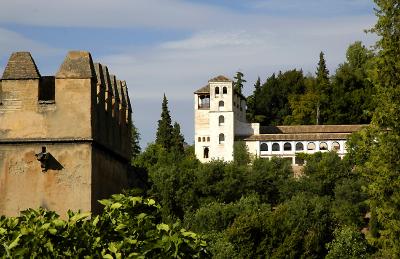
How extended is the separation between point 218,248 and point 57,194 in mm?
51190

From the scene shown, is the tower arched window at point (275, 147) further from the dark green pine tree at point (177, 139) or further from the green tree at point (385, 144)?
the green tree at point (385, 144)

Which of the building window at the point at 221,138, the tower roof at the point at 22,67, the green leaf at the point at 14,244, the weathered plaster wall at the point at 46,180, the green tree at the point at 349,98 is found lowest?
the green leaf at the point at 14,244

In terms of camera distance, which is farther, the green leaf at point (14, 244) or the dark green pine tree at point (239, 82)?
the dark green pine tree at point (239, 82)

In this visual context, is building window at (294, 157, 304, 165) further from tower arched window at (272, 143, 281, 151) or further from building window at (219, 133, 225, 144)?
building window at (219, 133, 225, 144)

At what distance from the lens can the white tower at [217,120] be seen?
116 metres

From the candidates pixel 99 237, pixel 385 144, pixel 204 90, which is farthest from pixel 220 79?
pixel 99 237

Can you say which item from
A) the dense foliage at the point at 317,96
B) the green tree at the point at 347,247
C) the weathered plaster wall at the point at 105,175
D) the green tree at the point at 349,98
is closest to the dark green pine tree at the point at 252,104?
the dense foliage at the point at 317,96

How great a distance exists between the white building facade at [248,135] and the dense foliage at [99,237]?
101957 mm

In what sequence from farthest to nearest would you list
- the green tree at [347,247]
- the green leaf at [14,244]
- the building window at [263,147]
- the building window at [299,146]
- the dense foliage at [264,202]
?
the building window at [299,146], the building window at [263,147], the green tree at [347,247], the dense foliage at [264,202], the green leaf at [14,244]

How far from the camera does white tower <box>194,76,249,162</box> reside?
116 meters

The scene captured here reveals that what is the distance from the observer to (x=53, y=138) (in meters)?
14.3

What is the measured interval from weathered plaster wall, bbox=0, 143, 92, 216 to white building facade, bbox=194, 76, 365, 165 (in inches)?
3920

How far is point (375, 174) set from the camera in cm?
2914

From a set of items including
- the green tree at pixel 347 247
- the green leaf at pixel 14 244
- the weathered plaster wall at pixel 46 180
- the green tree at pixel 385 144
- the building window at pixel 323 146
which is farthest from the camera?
the building window at pixel 323 146
